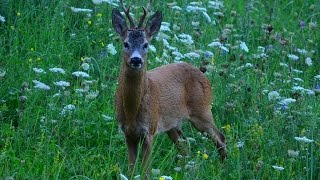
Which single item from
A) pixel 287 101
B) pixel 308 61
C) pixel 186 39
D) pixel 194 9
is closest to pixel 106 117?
pixel 287 101

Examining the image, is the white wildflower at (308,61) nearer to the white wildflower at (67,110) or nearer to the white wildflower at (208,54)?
the white wildflower at (208,54)

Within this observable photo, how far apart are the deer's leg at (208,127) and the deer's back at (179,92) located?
0.18 ft

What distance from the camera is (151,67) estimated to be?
9.98m

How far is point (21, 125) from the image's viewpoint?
27.3 feet

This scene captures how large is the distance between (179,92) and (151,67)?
115 cm

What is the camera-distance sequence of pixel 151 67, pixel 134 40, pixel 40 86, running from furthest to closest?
pixel 151 67 → pixel 40 86 → pixel 134 40

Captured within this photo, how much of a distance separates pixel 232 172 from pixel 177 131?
1210 millimetres

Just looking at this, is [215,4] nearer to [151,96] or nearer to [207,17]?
[207,17]

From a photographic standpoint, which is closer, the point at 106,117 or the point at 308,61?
the point at 106,117

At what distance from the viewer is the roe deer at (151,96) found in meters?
7.84

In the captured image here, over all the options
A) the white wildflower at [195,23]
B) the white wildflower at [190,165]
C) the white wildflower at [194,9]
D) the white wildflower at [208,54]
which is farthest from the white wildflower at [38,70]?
the white wildflower at [195,23]

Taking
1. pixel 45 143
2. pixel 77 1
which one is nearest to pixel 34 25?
pixel 77 1

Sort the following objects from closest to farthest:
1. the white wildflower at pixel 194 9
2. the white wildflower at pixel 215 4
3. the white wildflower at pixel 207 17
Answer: the white wildflower at pixel 194 9
the white wildflower at pixel 207 17
the white wildflower at pixel 215 4

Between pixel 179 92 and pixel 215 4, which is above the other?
pixel 215 4
